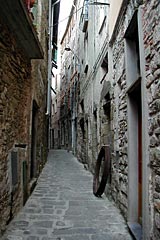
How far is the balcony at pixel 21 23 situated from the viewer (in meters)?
2.90

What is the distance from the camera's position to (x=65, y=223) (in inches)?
143

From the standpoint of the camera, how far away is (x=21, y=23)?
10.9ft

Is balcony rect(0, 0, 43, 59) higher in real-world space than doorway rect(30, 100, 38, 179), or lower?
higher

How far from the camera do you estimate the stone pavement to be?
3.20 meters

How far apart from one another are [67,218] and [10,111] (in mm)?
1730

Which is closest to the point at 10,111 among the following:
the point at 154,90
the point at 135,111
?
the point at 135,111

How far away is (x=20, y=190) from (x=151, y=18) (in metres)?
3.18

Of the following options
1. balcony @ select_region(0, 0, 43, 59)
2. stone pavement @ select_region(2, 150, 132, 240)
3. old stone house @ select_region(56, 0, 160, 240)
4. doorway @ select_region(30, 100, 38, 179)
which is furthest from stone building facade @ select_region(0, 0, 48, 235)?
doorway @ select_region(30, 100, 38, 179)

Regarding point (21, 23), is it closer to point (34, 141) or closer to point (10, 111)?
point (10, 111)

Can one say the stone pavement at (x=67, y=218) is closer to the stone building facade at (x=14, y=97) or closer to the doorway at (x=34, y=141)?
the stone building facade at (x=14, y=97)

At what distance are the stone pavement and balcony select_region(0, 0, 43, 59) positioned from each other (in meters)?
2.55

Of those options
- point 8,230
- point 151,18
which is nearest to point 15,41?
point 151,18

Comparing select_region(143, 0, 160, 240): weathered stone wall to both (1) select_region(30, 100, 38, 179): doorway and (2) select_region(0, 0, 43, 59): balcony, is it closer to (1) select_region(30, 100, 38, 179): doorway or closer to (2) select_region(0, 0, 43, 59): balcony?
(2) select_region(0, 0, 43, 59): balcony

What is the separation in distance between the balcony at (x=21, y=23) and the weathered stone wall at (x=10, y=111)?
0.10 meters
